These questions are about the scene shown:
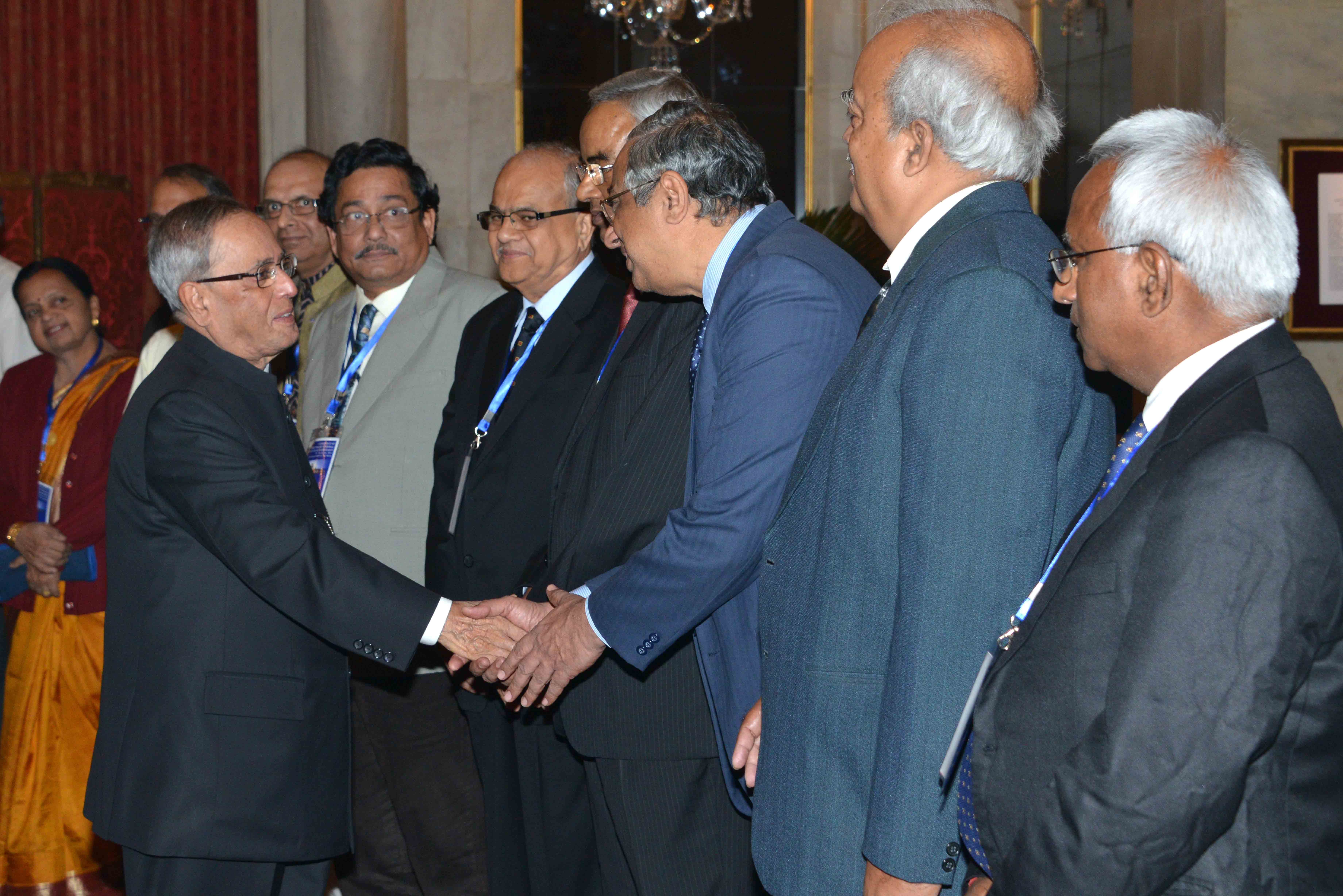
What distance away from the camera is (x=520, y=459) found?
113 inches

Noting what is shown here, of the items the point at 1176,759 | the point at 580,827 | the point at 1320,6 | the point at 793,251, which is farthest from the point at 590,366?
the point at 1320,6

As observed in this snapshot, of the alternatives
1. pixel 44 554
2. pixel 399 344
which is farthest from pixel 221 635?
pixel 44 554

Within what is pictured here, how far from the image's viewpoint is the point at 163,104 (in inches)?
271

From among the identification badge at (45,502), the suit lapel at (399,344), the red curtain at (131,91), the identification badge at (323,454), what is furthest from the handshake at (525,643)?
Answer: the red curtain at (131,91)

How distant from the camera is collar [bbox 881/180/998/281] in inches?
68.2

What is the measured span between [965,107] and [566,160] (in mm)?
1670

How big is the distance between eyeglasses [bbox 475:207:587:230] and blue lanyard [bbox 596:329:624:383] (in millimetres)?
416

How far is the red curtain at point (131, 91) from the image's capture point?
6688 millimetres

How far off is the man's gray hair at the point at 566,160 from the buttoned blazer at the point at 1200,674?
6.61ft

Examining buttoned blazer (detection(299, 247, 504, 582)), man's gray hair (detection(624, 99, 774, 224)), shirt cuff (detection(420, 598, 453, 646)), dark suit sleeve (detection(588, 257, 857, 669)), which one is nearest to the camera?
dark suit sleeve (detection(588, 257, 857, 669))

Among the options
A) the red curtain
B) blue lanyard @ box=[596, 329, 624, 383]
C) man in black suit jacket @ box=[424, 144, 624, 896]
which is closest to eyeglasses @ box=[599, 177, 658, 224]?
blue lanyard @ box=[596, 329, 624, 383]

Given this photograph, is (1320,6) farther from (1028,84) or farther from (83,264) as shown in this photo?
(83,264)

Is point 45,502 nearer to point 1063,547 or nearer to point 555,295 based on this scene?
point 555,295

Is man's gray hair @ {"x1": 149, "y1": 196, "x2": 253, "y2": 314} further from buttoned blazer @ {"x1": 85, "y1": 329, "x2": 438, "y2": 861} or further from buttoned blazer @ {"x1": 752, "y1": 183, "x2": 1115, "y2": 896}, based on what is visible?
buttoned blazer @ {"x1": 752, "y1": 183, "x2": 1115, "y2": 896}
